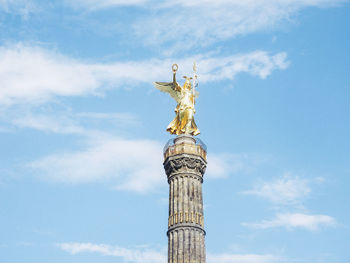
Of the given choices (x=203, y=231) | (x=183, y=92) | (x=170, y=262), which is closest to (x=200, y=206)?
(x=203, y=231)

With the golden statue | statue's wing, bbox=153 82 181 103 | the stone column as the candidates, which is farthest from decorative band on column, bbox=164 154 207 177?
statue's wing, bbox=153 82 181 103

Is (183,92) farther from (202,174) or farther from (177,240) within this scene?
(177,240)

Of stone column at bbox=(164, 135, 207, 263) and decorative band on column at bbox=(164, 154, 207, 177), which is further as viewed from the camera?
decorative band on column at bbox=(164, 154, 207, 177)

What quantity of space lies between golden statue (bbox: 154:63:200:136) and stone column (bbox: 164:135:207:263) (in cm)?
105

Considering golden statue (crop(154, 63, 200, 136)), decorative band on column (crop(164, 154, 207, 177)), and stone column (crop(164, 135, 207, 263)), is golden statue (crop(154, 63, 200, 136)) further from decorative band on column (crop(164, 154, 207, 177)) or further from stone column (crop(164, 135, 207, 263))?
decorative band on column (crop(164, 154, 207, 177))

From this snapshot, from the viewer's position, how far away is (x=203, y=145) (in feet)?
162

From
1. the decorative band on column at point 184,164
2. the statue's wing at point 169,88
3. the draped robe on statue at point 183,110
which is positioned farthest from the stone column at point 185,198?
the statue's wing at point 169,88

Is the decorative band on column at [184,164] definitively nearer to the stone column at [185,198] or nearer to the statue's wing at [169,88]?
the stone column at [185,198]

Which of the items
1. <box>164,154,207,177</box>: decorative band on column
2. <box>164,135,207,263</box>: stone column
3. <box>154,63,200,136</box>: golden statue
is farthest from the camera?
<box>154,63,200,136</box>: golden statue

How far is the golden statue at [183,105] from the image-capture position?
49812mm

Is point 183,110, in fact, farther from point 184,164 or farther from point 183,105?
point 184,164

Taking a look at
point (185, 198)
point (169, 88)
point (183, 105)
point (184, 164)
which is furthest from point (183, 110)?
point (185, 198)

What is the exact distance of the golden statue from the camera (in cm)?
4981

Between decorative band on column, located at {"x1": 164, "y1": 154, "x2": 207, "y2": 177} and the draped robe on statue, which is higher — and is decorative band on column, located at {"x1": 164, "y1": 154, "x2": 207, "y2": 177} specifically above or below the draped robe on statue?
→ below
